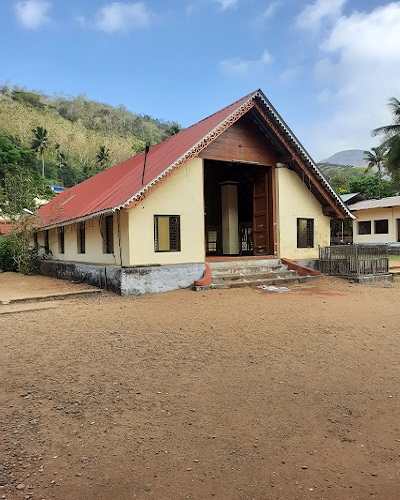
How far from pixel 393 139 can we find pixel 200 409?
32892 millimetres

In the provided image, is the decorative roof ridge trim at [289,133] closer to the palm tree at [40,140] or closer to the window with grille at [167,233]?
the window with grille at [167,233]

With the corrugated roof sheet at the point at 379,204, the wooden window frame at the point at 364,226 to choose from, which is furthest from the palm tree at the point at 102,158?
the wooden window frame at the point at 364,226

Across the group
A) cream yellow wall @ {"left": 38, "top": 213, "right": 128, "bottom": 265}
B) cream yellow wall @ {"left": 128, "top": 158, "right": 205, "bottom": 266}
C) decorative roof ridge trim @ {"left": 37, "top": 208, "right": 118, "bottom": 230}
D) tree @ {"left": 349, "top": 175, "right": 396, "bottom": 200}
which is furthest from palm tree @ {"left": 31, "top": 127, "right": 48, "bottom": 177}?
cream yellow wall @ {"left": 128, "top": 158, "right": 205, "bottom": 266}

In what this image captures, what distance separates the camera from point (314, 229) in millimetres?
14711

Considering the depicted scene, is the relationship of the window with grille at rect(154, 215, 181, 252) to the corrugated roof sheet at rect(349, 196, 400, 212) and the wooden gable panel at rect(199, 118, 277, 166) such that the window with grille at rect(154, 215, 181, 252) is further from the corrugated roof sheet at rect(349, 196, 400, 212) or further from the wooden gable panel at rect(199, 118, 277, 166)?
the corrugated roof sheet at rect(349, 196, 400, 212)

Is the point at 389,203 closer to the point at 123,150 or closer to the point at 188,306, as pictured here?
the point at 188,306

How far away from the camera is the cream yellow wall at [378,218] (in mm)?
29344

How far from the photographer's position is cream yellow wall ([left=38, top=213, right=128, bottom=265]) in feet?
38.9

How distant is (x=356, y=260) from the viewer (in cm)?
1275

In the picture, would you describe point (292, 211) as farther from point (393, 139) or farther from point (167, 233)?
point (393, 139)

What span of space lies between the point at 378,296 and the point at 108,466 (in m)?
9.03

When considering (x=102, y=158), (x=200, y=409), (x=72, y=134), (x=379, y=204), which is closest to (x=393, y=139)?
(x=379, y=204)

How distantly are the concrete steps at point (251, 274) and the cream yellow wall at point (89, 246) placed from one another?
293 cm

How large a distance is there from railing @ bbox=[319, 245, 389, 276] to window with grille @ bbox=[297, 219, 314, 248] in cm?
87
